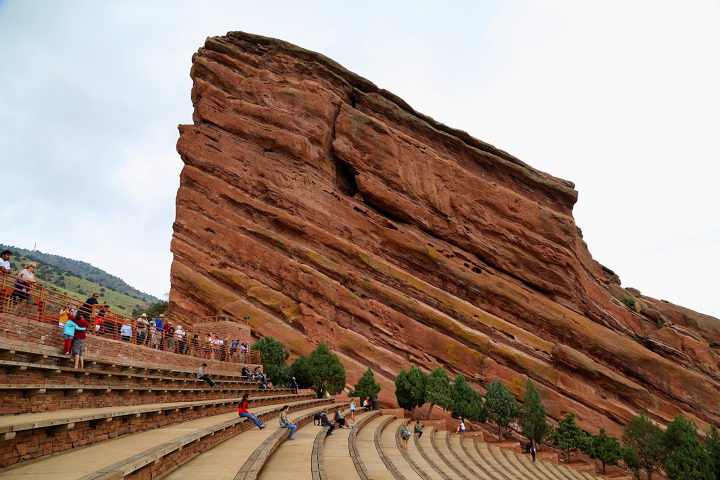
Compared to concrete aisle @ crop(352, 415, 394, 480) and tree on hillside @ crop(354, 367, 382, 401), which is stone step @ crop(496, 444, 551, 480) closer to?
tree on hillside @ crop(354, 367, 382, 401)

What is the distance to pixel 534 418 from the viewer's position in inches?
1257

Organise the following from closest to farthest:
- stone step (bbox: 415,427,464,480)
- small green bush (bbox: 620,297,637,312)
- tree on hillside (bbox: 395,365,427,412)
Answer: stone step (bbox: 415,427,464,480) → tree on hillside (bbox: 395,365,427,412) → small green bush (bbox: 620,297,637,312)

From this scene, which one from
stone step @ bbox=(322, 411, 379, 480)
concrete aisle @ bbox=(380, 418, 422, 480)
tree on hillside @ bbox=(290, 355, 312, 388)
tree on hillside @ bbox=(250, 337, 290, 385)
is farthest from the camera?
tree on hillside @ bbox=(290, 355, 312, 388)

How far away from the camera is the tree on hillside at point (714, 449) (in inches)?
1201

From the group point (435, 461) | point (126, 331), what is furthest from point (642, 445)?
point (126, 331)

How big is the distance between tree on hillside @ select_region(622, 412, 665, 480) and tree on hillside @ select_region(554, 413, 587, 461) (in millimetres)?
3459

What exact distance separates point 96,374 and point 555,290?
135 feet

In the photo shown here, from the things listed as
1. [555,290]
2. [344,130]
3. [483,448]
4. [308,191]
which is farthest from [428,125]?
[483,448]

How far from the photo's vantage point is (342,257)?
3853 cm

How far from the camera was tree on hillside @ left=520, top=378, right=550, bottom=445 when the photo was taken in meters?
32.0

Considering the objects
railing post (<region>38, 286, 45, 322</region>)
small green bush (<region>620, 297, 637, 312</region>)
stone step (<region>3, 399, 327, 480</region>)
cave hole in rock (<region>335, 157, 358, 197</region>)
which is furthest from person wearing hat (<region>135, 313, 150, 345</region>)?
small green bush (<region>620, 297, 637, 312</region>)

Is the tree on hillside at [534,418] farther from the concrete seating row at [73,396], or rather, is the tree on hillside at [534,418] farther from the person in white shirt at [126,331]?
the person in white shirt at [126,331]

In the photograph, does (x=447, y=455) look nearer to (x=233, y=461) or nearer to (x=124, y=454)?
(x=233, y=461)

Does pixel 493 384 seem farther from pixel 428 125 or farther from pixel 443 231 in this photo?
pixel 428 125
